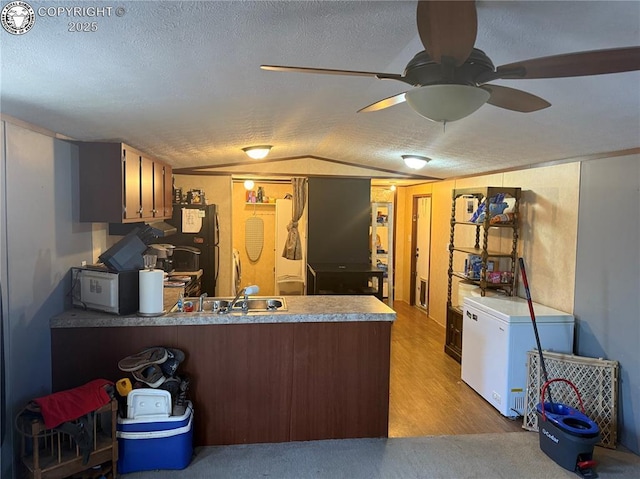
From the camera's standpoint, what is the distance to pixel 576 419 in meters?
3.04

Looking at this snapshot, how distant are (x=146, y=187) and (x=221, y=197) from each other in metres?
2.19

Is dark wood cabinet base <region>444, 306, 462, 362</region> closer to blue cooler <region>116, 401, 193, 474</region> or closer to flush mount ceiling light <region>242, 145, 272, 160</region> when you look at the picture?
flush mount ceiling light <region>242, 145, 272, 160</region>

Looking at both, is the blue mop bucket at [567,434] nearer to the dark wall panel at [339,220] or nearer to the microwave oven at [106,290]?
the microwave oven at [106,290]

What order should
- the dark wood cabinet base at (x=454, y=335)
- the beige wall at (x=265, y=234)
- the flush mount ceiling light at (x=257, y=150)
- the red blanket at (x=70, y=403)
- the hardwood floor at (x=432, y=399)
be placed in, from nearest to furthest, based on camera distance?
the red blanket at (x=70, y=403), the hardwood floor at (x=432, y=399), the flush mount ceiling light at (x=257, y=150), the dark wood cabinet base at (x=454, y=335), the beige wall at (x=265, y=234)

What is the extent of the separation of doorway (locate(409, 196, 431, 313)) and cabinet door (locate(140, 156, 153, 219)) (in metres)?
4.54

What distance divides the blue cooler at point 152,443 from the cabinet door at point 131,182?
4.89ft

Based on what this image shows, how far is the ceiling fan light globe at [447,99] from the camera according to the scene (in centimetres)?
145

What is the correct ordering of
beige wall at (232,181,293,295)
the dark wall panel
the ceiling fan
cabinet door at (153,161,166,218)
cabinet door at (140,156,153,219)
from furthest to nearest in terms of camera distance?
beige wall at (232,181,293,295), the dark wall panel, cabinet door at (153,161,166,218), cabinet door at (140,156,153,219), the ceiling fan

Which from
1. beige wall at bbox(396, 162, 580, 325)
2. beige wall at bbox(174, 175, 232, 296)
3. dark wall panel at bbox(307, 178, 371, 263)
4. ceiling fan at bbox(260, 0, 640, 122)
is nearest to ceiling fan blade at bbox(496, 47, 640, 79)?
ceiling fan at bbox(260, 0, 640, 122)

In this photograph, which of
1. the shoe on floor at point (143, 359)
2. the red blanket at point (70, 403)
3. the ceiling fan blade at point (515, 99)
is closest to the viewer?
the ceiling fan blade at point (515, 99)

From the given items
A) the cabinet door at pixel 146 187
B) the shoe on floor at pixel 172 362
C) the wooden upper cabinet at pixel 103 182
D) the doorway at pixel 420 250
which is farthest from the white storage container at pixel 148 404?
the doorway at pixel 420 250

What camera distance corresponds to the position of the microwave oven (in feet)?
9.61

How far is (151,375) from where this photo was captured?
108 inches

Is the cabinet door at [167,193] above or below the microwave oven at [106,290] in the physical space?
above
